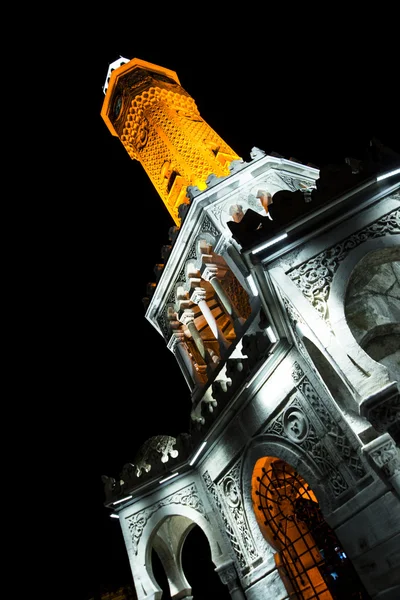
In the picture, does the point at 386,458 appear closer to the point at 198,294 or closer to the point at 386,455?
the point at 386,455

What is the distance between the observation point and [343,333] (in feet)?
21.4

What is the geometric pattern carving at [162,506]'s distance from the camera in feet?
33.1

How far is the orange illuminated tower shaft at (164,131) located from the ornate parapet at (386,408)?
389 inches

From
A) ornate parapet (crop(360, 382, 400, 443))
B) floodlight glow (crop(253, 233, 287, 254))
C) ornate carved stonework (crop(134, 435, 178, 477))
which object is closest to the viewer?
ornate parapet (crop(360, 382, 400, 443))

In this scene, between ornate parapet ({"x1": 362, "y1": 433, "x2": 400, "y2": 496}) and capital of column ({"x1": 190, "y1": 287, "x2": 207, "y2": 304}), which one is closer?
ornate parapet ({"x1": 362, "y1": 433, "x2": 400, "y2": 496})

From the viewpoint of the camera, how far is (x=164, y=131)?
15.9 m

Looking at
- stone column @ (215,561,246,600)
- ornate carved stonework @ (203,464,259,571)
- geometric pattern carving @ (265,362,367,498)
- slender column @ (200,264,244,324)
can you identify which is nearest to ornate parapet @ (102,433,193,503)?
ornate carved stonework @ (203,464,259,571)

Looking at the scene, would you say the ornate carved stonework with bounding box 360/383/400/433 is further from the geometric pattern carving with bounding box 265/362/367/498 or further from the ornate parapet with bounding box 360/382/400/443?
the geometric pattern carving with bounding box 265/362/367/498

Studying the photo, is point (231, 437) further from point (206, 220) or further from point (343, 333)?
point (206, 220)

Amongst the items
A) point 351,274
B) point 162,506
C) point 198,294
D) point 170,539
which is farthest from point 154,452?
point 351,274

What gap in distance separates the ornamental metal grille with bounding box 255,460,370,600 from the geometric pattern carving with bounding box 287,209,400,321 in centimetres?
358

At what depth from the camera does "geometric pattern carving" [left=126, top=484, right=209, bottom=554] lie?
10094 mm

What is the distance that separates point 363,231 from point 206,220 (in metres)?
5.98

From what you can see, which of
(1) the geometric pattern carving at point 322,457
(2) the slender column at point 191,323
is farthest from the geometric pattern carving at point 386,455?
(2) the slender column at point 191,323
